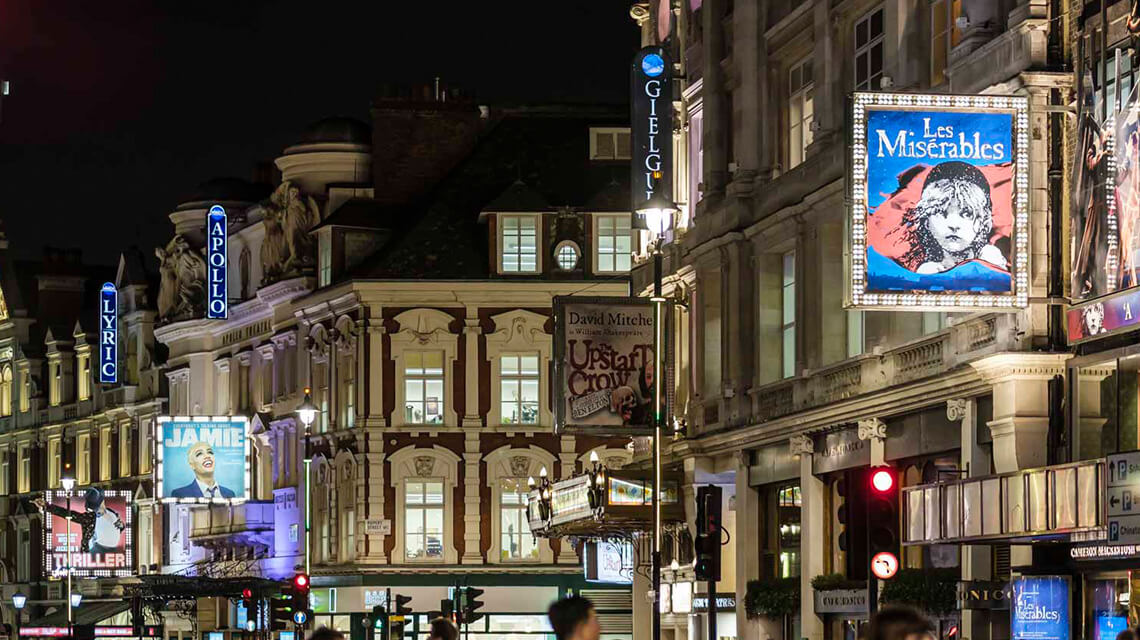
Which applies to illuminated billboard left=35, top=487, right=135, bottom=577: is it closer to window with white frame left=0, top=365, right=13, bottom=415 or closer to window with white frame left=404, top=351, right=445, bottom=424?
window with white frame left=404, top=351, right=445, bottom=424

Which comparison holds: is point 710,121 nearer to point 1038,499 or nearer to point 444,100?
point 1038,499

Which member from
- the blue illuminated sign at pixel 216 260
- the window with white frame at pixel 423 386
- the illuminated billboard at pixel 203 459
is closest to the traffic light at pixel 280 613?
the window with white frame at pixel 423 386

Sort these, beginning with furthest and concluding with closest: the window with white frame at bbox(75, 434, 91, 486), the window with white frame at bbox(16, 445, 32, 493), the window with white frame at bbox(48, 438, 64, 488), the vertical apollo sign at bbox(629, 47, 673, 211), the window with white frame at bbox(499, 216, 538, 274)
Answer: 1. the window with white frame at bbox(16, 445, 32, 493)
2. the window with white frame at bbox(48, 438, 64, 488)
3. the window with white frame at bbox(75, 434, 91, 486)
4. the window with white frame at bbox(499, 216, 538, 274)
5. the vertical apollo sign at bbox(629, 47, 673, 211)

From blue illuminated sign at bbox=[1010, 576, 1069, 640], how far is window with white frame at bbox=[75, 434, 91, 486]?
7071 cm

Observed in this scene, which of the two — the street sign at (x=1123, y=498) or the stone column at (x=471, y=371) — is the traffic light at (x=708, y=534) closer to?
the street sign at (x=1123, y=498)

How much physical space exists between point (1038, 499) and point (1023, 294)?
3.08m

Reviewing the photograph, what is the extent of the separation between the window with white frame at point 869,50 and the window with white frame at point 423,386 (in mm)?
33276

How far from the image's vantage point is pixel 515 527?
69.4 meters

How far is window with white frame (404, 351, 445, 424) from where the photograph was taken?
69875mm

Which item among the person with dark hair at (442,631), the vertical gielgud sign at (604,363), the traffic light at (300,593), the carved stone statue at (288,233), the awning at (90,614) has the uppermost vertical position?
the carved stone statue at (288,233)

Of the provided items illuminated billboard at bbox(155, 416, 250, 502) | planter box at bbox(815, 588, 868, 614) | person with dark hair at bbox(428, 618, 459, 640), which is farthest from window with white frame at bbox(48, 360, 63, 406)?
person with dark hair at bbox(428, 618, 459, 640)

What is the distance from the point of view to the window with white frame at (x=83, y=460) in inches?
3814

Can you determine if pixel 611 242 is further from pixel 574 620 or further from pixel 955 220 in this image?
pixel 574 620

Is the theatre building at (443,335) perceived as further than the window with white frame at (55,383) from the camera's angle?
No
